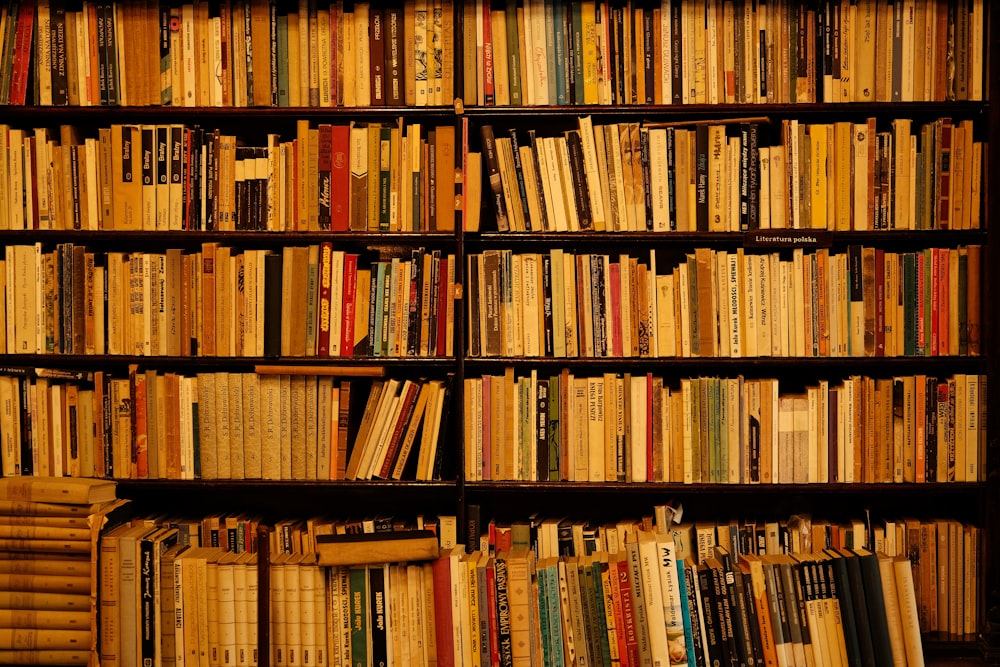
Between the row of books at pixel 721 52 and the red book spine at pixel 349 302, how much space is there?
0.62 metres

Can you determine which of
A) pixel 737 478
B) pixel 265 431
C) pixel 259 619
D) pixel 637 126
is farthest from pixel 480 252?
pixel 259 619

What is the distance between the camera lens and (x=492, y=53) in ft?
8.18

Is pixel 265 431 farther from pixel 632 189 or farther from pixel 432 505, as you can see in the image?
pixel 632 189

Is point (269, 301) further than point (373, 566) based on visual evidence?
Yes

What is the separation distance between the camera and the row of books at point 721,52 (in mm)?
2426

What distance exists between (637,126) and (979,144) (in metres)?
0.97

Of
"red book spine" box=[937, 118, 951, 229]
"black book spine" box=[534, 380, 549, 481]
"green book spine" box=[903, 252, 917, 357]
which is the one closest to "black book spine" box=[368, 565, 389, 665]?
"black book spine" box=[534, 380, 549, 481]

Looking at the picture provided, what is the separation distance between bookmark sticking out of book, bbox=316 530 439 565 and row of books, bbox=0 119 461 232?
2.97 ft

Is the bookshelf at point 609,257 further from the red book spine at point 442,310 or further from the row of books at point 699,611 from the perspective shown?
the row of books at point 699,611

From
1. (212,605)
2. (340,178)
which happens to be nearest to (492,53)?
(340,178)

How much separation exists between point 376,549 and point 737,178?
1471mm

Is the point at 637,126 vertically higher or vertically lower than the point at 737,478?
higher

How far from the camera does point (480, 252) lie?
8.78 ft

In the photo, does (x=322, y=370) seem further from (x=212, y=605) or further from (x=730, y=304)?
(x=730, y=304)
